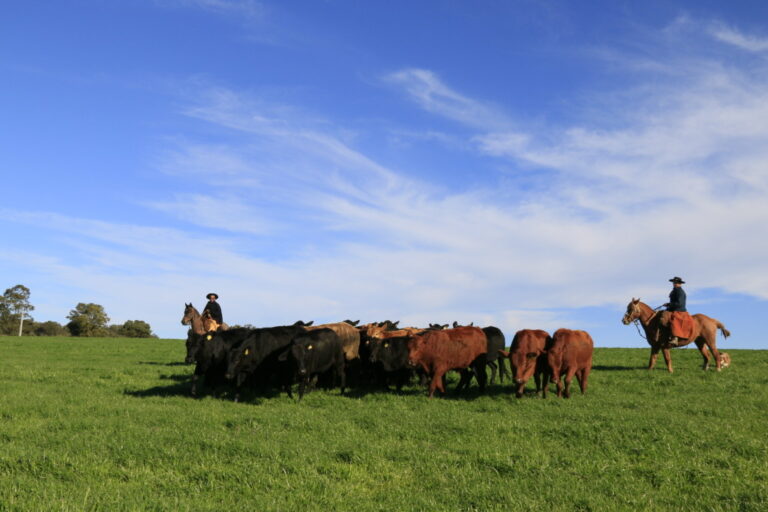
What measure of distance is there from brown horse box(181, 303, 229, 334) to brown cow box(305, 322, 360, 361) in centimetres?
535

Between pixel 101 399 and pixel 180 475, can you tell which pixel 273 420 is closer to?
pixel 180 475

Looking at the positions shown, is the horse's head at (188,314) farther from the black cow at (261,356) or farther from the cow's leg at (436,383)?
the cow's leg at (436,383)

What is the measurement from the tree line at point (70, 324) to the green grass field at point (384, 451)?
61945mm

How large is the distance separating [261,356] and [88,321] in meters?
66.3

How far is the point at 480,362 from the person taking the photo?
52.7 ft

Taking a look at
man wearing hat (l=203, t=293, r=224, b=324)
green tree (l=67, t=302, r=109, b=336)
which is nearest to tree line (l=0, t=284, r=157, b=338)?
green tree (l=67, t=302, r=109, b=336)

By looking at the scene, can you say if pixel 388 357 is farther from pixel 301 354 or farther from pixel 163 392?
pixel 163 392

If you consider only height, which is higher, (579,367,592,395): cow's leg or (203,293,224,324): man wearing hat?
(203,293,224,324): man wearing hat

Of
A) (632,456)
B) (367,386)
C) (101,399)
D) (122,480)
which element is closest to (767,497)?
(632,456)

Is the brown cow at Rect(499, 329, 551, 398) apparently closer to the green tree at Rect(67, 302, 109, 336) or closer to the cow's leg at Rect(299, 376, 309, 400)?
the cow's leg at Rect(299, 376, 309, 400)

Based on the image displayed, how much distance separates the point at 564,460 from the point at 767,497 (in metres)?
2.65

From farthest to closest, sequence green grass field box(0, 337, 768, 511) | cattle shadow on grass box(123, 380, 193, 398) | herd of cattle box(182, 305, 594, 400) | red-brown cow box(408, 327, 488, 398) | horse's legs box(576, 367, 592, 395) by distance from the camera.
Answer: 1. cattle shadow on grass box(123, 380, 193, 398)
2. horse's legs box(576, 367, 592, 395)
3. red-brown cow box(408, 327, 488, 398)
4. herd of cattle box(182, 305, 594, 400)
5. green grass field box(0, 337, 768, 511)

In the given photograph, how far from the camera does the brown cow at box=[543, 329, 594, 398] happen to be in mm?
14680

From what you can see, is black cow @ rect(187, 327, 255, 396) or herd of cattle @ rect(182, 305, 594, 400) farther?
black cow @ rect(187, 327, 255, 396)
